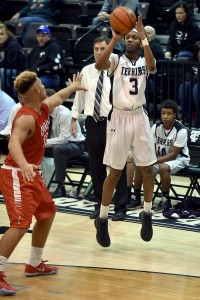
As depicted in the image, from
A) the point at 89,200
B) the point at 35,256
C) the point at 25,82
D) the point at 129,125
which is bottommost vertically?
the point at 89,200

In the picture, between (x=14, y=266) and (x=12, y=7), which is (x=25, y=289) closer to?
(x=14, y=266)

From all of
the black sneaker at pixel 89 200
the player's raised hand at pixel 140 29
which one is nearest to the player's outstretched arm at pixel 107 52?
the player's raised hand at pixel 140 29

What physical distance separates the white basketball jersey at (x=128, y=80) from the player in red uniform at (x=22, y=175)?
45.3 inches

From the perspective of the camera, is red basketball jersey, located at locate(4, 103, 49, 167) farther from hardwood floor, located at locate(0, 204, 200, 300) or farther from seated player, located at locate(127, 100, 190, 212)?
seated player, located at locate(127, 100, 190, 212)

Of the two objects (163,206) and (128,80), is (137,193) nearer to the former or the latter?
(163,206)

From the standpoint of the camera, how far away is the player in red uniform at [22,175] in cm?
750

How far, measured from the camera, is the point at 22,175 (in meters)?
7.50

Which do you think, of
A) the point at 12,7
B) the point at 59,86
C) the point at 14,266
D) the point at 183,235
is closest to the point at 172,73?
the point at 59,86

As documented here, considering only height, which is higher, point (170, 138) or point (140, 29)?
point (140, 29)

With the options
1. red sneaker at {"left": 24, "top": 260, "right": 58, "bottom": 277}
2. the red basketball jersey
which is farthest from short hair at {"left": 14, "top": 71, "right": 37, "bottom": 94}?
red sneaker at {"left": 24, "top": 260, "right": 58, "bottom": 277}

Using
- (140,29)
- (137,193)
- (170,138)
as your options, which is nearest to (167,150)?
(170,138)

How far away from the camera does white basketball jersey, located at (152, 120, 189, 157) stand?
436 inches

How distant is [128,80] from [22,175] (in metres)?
1.92

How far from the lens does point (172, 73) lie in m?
12.6
